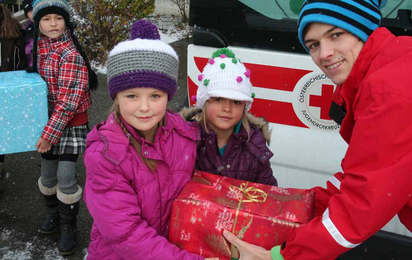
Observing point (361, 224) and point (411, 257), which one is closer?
point (361, 224)

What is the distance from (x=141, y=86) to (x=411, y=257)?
64.6 inches

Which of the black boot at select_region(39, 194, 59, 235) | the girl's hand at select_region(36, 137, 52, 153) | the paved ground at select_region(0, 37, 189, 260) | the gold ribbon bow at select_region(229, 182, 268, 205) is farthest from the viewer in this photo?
the black boot at select_region(39, 194, 59, 235)

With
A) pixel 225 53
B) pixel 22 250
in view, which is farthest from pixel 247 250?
pixel 22 250

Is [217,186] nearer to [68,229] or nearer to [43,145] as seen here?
[43,145]

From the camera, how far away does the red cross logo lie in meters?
2.36

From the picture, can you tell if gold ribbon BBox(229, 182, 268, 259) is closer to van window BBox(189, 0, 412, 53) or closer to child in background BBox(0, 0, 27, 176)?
van window BBox(189, 0, 412, 53)

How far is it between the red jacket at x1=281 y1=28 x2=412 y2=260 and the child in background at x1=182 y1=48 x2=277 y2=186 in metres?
0.61

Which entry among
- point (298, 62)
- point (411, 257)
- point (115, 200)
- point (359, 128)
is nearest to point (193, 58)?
point (298, 62)

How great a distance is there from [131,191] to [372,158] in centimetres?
89

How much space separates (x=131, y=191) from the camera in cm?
165

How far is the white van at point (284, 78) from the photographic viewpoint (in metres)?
2.35

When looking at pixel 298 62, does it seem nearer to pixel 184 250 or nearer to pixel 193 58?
pixel 193 58

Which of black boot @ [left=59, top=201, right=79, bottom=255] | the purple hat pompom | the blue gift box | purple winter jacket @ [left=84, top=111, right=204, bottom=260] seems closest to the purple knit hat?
the purple hat pompom

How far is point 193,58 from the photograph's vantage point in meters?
2.58
